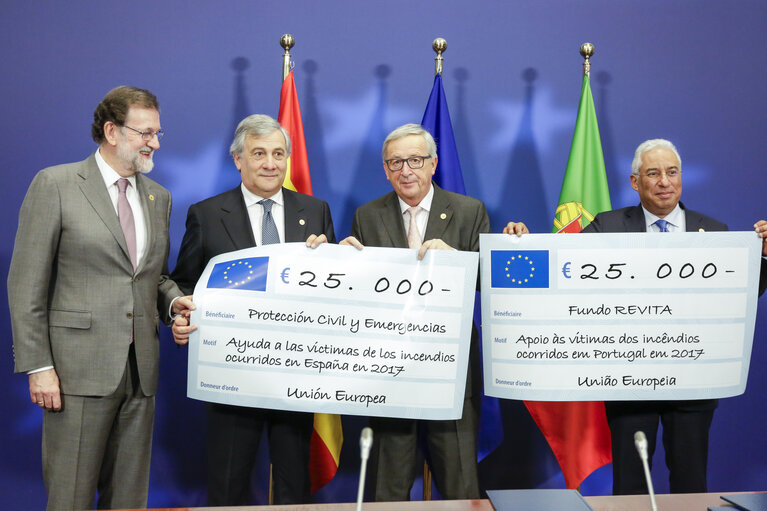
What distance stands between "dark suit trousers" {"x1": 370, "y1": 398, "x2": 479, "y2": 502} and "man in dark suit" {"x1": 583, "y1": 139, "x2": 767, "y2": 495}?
23.0 inches

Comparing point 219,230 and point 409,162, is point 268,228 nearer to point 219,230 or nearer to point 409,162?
point 219,230

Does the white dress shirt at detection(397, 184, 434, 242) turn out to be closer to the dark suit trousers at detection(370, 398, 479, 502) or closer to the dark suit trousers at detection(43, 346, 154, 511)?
the dark suit trousers at detection(370, 398, 479, 502)

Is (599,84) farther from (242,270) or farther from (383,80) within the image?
(242,270)

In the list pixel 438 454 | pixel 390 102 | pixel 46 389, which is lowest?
pixel 438 454

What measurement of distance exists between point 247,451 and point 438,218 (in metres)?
1.14

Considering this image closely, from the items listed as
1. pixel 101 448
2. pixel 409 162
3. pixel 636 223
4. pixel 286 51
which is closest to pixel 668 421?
pixel 636 223

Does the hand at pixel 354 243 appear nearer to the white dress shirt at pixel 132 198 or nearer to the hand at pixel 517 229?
the hand at pixel 517 229

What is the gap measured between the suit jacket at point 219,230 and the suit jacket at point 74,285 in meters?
0.20

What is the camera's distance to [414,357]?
2.22m

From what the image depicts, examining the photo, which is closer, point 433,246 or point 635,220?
point 433,246

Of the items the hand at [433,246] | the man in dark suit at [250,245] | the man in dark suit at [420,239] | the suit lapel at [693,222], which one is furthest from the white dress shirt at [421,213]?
the suit lapel at [693,222]

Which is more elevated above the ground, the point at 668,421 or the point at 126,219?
the point at 126,219

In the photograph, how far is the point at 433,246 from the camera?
227 centimetres

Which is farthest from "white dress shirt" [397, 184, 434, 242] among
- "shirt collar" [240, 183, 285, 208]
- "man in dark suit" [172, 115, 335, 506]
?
"shirt collar" [240, 183, 285, 208]
